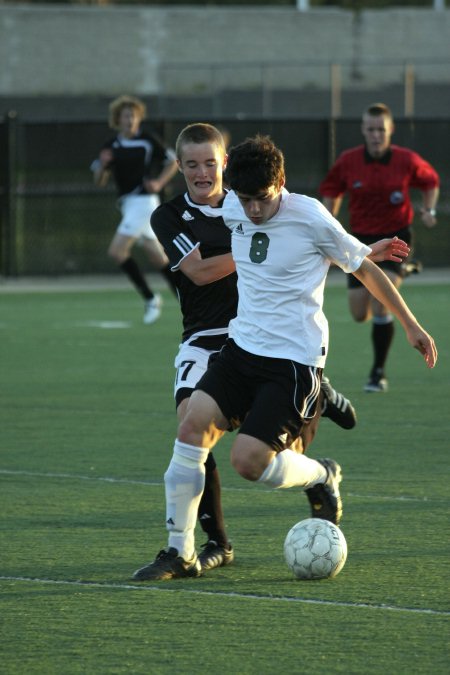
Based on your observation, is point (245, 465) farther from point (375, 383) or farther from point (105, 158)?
point (105, 158)

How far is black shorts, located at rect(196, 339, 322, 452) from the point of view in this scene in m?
5.61

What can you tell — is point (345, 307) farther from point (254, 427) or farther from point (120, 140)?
point (254, 427)

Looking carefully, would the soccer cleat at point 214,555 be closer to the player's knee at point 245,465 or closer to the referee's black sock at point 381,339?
the player's knee at point 245,465

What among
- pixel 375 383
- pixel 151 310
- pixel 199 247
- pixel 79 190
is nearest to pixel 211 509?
pixel 199 247

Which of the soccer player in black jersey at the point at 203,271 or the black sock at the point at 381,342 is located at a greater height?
the soccer player in black jersey at the point at 203,271

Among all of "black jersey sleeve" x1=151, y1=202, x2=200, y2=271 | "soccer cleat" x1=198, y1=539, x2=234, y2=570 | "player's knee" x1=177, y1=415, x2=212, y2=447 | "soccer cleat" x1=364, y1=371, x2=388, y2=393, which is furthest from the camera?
"soccer cleat" x1=364, y1=371, x2=388, y2=393

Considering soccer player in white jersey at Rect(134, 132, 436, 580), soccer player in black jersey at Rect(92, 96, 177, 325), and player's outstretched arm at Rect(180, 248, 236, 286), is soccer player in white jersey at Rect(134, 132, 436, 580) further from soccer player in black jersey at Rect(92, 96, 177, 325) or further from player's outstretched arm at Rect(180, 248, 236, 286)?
soccer player in black jersey at Rect(92, 96, 177, 325)

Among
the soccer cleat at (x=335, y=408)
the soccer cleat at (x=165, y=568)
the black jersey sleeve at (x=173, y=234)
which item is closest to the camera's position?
the soccer cleat at (x=165, y=568)

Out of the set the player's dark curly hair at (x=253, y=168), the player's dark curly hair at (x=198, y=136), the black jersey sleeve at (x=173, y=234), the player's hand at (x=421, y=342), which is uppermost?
the player's dark curly hair at (x=198, y=136)

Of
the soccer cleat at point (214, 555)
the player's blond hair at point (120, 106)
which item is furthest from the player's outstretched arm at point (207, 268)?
the player's blond hair at point (120, 106)

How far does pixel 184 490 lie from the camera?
563 centimetres

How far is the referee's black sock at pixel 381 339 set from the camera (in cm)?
1135

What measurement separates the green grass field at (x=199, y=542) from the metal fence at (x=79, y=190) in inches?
367

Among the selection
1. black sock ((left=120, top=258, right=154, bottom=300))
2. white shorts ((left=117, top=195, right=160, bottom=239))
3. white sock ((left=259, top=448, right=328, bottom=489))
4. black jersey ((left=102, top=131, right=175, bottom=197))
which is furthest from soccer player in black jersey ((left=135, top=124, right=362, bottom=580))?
black jersey ((left=102, top=131, right=175, bottom=197))
